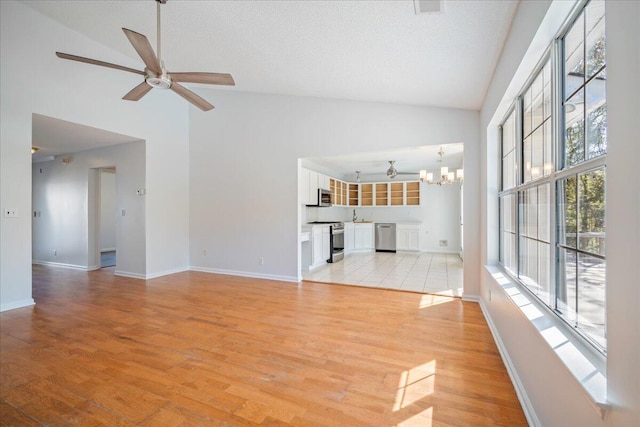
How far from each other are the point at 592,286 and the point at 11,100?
585 centimetres

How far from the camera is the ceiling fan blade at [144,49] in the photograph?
2.13m

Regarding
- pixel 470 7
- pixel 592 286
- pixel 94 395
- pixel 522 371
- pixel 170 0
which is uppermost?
pixel 170 0

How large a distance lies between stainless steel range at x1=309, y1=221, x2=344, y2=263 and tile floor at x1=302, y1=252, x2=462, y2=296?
19 centimetres

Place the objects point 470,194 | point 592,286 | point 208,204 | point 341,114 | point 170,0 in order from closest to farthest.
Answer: point 592,286, point 170,0, point 470,194, point 341,114, point 208,204

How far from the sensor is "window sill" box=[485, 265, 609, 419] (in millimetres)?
989

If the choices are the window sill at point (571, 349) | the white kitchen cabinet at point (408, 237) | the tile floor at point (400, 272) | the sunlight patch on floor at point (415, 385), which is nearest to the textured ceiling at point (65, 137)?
the tile floor at point (400, 272)

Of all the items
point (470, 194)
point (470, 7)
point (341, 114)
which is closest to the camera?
point (470, 7)

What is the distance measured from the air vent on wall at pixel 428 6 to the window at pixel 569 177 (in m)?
0.77

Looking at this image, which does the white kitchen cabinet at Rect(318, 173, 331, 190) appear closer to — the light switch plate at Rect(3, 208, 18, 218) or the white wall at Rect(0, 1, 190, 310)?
the white wall at Rect(0, 1, 190, 310)

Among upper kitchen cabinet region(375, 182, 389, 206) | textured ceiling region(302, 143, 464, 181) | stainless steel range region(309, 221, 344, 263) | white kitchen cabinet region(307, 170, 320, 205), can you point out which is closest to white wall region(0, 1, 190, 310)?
white kitchen cabinet region(307, 170, 320, 205)

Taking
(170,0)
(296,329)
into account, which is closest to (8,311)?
(296,329)

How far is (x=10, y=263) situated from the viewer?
11.9 ft

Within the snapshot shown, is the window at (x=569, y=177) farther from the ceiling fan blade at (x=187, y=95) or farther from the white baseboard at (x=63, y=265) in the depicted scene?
the white baseboard at (x=63, y=265)

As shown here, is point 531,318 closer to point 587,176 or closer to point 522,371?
point 522,371
